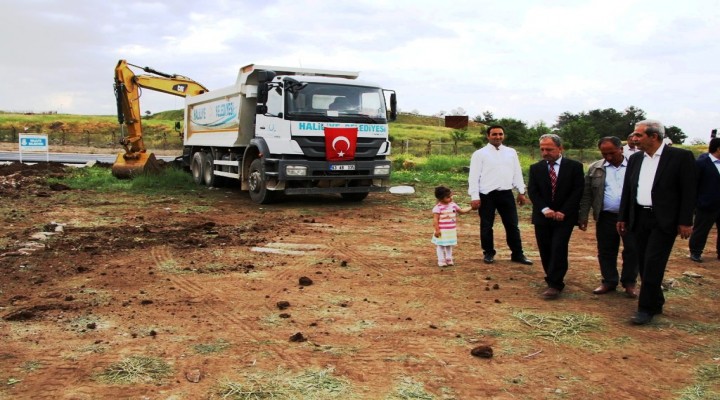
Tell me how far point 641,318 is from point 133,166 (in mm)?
15941

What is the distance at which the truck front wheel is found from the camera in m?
13.0

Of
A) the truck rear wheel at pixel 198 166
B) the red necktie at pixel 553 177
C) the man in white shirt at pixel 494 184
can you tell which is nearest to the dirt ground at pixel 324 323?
the man in white shirt at pixel 494 184

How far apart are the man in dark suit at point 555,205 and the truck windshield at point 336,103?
6683 millimetres

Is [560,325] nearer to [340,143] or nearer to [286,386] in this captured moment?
[286,386]

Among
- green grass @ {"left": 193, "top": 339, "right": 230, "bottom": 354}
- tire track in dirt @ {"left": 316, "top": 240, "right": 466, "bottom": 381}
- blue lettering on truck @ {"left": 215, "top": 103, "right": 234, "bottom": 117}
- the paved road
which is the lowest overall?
green grass @ {"left": 193, "top": 339, "right": 230, "bottom": 354}

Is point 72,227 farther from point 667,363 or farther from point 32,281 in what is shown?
point 667,363

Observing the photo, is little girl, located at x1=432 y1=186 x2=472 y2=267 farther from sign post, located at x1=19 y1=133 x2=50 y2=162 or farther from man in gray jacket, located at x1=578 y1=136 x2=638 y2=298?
sign post, located at x1=19 y1=133 x2=50 y2=162

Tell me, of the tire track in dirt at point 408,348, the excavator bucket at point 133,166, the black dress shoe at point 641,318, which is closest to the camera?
the tire track in dirt at point 408,348

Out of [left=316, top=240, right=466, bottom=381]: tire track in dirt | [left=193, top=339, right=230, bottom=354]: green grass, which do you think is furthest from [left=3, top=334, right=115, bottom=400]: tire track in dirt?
[left=316, top=240, right=466, bottom=381]: tire track in dirt

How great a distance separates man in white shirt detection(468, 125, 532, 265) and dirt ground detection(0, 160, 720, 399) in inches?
17.2

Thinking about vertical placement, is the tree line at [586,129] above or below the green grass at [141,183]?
above

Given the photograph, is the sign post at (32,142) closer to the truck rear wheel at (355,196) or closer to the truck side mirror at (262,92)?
the truck side mirror at (262,92)

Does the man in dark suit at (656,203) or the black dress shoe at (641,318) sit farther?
the black dress shoe at (641,318)

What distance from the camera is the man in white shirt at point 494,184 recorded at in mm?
7328
